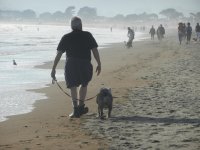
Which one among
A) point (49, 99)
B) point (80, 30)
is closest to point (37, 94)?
point (49, 99)

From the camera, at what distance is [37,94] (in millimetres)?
10836

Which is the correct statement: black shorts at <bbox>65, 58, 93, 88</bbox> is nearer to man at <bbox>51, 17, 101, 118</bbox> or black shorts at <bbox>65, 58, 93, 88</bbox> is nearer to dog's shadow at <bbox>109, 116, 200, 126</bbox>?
man at <bbox>51, 17, 101, 118</bbox>

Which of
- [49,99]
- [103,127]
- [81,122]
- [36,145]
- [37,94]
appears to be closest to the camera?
[36,145]

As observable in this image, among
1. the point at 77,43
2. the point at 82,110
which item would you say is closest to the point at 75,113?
the point at 82,110

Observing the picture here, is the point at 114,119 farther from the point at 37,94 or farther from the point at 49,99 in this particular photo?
the point at 37,94

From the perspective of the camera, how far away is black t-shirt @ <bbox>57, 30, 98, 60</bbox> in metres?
7.55

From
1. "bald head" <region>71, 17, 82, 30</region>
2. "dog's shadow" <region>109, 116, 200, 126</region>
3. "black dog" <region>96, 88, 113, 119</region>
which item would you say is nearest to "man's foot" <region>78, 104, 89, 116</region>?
"black dog" <region>96, 88, 113, 119</region>

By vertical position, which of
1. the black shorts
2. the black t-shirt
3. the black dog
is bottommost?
the black dog

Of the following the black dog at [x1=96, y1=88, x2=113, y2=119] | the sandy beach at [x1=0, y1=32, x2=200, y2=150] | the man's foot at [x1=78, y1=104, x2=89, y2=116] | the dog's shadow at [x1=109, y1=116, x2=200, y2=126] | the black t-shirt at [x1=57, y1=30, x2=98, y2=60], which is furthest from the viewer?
the man's foot at [x1=78, y1=104, x2=89, y2=116]

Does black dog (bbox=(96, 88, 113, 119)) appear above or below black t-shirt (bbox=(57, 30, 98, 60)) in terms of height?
below

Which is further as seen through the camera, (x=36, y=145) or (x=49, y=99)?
(x=49, y=99)

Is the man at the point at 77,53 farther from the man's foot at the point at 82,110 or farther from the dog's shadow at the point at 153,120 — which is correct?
the dog's shadow at the point at 153,120

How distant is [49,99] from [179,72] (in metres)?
5.05

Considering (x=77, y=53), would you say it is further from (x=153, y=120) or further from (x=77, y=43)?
(x=153, y=120)
